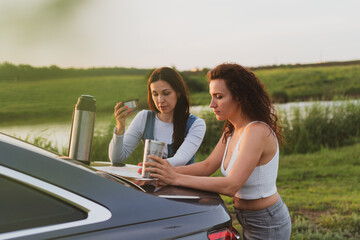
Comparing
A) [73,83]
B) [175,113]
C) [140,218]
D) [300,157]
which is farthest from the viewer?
[73,83]

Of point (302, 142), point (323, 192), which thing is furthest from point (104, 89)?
point (323, 192)

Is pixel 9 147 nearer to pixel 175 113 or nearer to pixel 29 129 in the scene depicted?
pixel 175 113

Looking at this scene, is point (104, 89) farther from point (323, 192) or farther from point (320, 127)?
point (323, 192)

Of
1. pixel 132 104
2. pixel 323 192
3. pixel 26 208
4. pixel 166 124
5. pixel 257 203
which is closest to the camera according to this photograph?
pixel 26 208

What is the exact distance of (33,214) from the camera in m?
1.44

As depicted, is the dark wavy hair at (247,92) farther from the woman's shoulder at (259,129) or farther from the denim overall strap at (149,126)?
the denim overall strap at (149,126)

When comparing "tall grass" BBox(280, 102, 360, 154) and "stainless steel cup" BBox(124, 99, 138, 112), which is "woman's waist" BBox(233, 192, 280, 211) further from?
"tall grass" BBox(280, 102, 360, 154)

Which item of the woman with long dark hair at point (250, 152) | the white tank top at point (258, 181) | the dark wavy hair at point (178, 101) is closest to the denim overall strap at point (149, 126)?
the dark wavy hair at point (178, 101)

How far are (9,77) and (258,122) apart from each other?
13.7 m

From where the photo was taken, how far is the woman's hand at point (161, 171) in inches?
82.1

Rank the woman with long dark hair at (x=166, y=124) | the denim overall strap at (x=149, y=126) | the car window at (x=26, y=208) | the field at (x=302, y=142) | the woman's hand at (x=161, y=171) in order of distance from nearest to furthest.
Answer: the car window at (x=26, y=208), the woman's hand at (x=161, y=171), the woman with long dark hair at (x=166, y=124), the denim overall strap at (x=149, y=126), the field at (x=302, y=142)

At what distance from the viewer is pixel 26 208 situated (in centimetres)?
143

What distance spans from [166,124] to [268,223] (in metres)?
1.24

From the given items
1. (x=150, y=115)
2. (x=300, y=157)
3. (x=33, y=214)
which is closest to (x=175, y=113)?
(x=150, y=115)
